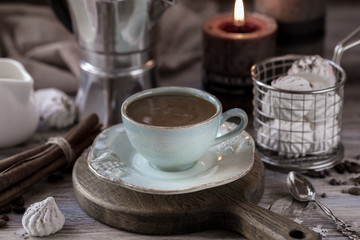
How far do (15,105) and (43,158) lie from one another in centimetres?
16

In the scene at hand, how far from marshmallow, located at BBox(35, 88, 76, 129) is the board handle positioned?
516 millimetres

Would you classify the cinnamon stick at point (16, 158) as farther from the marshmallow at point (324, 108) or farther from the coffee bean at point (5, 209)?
the marshmallow at point (324, 108)

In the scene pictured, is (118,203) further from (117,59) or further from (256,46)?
(256,46)

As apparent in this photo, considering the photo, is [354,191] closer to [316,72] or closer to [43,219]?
[316,72]

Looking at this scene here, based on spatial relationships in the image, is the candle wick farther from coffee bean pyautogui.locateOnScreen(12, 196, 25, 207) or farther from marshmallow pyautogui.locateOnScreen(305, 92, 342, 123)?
coffee bean pyautogui.locateOnScreen(12, 196, 25, 207)

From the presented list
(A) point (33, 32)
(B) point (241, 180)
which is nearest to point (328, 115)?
(B) point (241, 180)

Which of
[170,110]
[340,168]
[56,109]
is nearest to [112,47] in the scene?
[56,109]

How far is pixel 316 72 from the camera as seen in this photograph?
1.09 meters

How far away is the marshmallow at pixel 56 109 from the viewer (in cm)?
128

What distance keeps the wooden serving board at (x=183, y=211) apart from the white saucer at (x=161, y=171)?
0.10 feet

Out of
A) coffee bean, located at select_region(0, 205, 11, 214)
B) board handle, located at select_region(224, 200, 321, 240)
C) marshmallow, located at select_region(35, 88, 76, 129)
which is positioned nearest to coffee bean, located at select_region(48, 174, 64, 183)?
coffee bean, located at select_region(0, 205, 11, 214)

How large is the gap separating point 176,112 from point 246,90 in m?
0.35

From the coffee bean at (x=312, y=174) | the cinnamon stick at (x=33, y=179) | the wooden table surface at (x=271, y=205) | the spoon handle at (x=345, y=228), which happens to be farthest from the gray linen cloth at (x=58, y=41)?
the spoon handle at (x=345, y=228)

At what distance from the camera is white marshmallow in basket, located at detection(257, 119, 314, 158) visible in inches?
42.9
